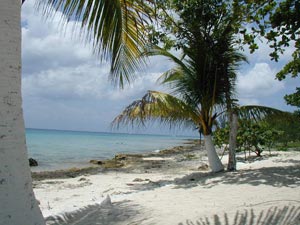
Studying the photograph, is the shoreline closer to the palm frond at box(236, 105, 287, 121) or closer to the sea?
the sea

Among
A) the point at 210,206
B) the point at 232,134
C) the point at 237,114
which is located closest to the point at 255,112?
the point at 237,114

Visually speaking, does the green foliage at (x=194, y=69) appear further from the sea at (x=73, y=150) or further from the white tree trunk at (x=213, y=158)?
the sea at (x=73, y=150)

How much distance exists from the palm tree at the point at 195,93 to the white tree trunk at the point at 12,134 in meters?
5.79

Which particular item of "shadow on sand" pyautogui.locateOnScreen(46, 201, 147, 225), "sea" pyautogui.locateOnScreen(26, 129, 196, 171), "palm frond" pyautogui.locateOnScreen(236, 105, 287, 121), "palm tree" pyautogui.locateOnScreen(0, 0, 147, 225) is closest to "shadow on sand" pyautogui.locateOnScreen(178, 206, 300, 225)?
"shadow on sand" pyautogui.locateOnScreen(46, 201, 147, 225)

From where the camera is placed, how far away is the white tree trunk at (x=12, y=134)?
3072 millimetres

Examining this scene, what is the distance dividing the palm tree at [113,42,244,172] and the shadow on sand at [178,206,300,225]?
4.81 meters

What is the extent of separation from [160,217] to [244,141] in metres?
10.9

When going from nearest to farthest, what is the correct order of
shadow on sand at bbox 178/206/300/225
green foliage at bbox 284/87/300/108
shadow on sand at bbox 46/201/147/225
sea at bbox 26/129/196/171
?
shadow on sand at bbox 178/206/300/225, shadow on sand at bbox 46/201/147/225, green foliage at bbox 284/87/300/108, sea at bbox 26/129/196/171

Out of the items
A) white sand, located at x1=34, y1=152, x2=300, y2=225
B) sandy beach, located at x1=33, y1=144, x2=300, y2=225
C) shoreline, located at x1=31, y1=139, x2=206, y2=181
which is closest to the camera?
sandy beach, located at x1=33, y1=144, x2=300, y2=225

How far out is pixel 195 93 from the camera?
9656mm

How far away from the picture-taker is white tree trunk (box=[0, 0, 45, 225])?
307 centimetres

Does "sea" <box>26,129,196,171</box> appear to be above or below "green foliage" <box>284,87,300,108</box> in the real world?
below

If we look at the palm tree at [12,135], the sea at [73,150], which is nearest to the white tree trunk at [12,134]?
the palm tree at [12,135]

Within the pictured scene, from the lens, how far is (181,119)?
10328 millimetres
